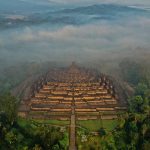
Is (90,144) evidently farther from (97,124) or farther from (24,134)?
(24,134)

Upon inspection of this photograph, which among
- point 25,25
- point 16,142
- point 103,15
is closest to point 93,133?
point 16,142

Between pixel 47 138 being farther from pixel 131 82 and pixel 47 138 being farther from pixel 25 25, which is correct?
pixel 25 25

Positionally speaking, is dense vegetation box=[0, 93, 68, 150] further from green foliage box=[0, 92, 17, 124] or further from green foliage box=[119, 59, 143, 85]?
green foliage box=[119, 59, 143, 85]

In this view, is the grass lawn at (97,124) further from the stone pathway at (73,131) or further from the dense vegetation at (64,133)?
the stone pathway at (73,131)

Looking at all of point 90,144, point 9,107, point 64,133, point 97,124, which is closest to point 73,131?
point 64,133

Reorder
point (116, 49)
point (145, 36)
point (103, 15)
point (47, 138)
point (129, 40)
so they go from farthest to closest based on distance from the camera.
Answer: point (103, 15), point (145, 36), point (129, 40), point (116, 49), point (47, 138)

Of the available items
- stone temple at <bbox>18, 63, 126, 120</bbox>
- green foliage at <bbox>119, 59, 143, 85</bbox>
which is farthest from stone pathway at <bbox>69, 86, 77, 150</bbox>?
green foliage at <bbox>119, 59, 143, 85</bbox>
